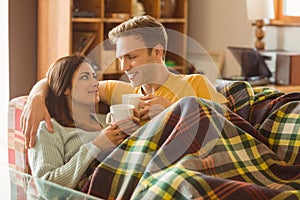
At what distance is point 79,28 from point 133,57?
2.53 meters

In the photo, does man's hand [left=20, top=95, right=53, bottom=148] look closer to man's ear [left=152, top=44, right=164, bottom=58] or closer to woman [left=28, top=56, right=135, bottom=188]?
woman [left=28, top=56, right=135, bottom=188]

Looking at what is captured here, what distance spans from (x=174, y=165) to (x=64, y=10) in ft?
9.14

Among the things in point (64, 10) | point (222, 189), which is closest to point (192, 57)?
point (64, 10)

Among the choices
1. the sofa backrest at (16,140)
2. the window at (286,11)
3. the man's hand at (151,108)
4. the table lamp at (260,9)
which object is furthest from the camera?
the window at (286,11)

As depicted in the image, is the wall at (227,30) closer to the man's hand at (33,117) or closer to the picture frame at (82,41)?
the picture frame at (82,41)

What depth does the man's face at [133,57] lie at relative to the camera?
5.83 feet

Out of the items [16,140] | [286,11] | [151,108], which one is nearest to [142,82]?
[151,108]

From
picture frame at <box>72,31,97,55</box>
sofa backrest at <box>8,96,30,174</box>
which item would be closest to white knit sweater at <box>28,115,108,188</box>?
sofa backrest at <box>8,96,30,174</box>

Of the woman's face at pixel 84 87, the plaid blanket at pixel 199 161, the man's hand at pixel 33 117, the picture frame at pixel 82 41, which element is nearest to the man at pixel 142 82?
the man's hand at pixel 33 117

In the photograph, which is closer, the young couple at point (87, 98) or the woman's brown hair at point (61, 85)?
the young couple at point (87, 98)

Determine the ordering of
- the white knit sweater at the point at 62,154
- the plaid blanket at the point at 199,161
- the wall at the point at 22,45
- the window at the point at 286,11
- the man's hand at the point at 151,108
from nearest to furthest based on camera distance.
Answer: the plaid blanket at the point at 199,161
the white knit sweater at the point at 62,154
the man's hand at the point at 151,108
the wall at the point at 22,45
the window at the point at 286,11

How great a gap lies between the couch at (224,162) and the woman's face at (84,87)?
339 millimetres

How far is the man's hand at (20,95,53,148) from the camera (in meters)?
1.70

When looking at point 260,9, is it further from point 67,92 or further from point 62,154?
point 62,154
